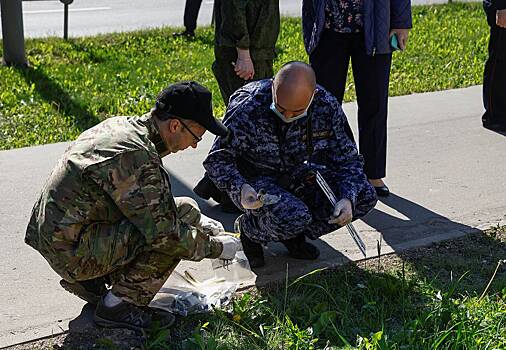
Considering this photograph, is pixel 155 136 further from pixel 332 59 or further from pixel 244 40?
pixel 332 59

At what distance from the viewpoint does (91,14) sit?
14.1 m

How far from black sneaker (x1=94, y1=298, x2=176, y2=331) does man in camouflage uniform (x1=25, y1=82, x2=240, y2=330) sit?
0.9 inches

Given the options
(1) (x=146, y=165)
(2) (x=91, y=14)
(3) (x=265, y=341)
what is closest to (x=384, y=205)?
(3) (x=265, y=341)

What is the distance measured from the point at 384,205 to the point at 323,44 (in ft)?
3.53

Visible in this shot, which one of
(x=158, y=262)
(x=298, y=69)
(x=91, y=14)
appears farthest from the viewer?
(x=91, y=14)

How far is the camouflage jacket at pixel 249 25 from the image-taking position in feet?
17.3

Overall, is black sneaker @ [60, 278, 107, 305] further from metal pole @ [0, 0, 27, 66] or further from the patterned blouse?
metal pole @ [0, 0, 27, 66]

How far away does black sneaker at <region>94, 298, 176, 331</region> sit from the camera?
151 inches

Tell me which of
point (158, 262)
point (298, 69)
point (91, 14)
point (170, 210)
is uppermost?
point (298, 69)

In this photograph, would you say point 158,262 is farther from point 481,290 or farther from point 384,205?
point 384,205

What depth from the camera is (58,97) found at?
25.0ft

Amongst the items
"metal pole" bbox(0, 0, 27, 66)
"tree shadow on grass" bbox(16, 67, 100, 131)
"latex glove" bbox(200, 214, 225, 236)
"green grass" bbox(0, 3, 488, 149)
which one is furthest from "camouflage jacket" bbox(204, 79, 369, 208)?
"metal pole" bbox(0, 0, 27, 66)

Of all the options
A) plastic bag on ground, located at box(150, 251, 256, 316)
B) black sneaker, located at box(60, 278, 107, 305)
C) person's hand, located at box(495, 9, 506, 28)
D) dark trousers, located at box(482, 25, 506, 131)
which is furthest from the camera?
dark trousers, located at box(482, 25, 506, 131)

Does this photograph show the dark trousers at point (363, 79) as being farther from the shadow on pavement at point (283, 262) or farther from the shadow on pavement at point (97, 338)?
the shadow on pavement at point (97, 338)
